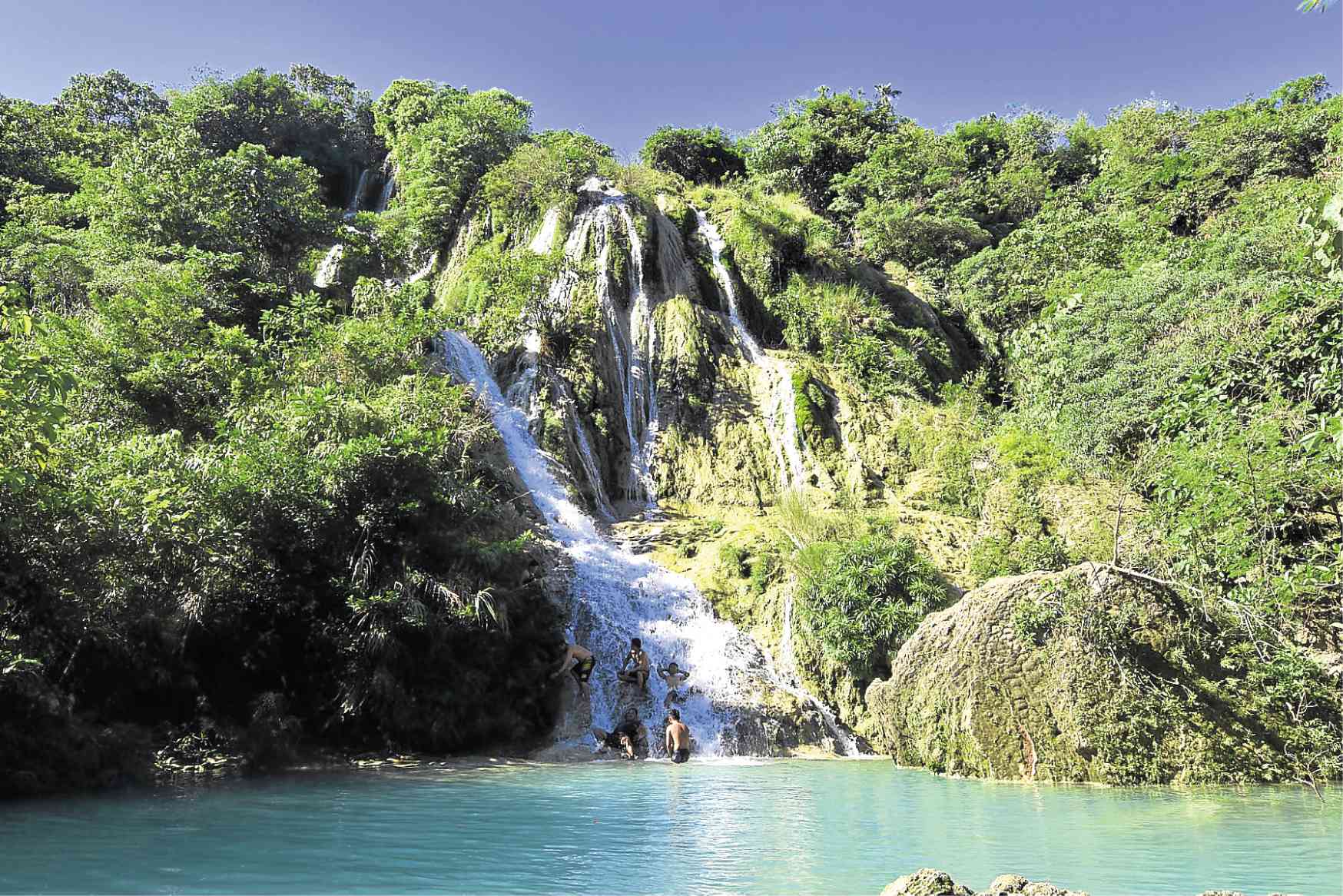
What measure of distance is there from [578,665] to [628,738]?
1.79m

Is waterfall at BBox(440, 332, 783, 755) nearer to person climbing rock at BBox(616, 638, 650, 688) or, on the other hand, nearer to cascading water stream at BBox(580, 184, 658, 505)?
person climbing rock at BBox(616, 638, 650, 688)

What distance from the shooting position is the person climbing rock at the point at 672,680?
14.1m

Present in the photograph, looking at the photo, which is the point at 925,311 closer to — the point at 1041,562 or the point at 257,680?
the point at 1041,562

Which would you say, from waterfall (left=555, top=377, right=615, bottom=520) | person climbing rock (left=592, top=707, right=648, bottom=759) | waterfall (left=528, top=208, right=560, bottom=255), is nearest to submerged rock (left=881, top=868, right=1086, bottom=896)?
person climbing rock (left=592, top=707, right=648, bottom=759)

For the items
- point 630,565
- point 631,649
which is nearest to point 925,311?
point 630,565

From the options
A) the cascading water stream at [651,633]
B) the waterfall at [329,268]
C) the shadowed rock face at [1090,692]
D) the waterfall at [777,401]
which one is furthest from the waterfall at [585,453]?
the shadowed rock face at [1090,692]

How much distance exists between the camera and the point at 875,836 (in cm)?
704

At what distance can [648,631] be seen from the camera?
15406 mm

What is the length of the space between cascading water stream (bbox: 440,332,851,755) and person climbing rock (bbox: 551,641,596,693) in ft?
0.80

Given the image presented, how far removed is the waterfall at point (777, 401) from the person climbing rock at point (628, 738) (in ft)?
30.7

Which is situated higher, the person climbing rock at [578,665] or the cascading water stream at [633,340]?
the cascading water stream at [633,340]

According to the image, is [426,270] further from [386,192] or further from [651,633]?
[651,633]

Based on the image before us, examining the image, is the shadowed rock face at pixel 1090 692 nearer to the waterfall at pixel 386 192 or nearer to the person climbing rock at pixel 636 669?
the person climbing rock at pixel 636 669

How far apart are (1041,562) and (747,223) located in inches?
710
